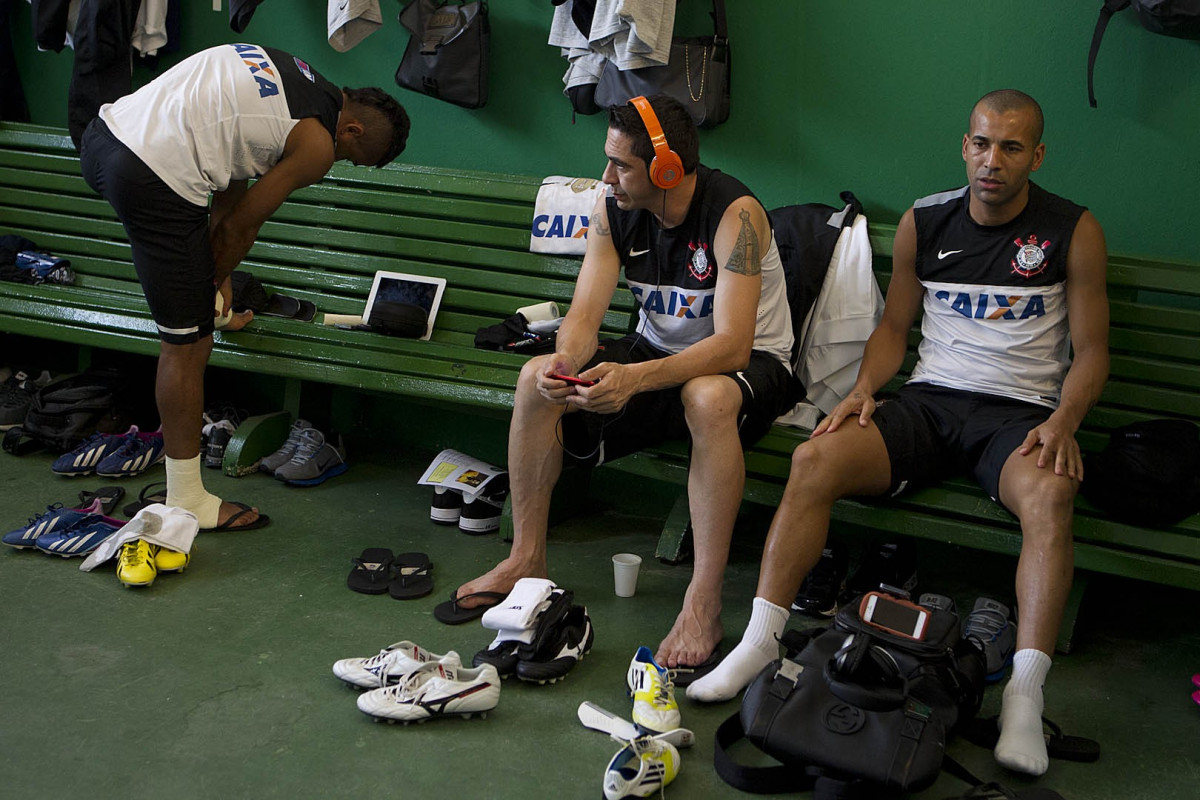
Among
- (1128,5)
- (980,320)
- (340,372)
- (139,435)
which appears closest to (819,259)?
(980,320)

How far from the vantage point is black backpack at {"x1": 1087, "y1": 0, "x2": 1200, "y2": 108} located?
324cm

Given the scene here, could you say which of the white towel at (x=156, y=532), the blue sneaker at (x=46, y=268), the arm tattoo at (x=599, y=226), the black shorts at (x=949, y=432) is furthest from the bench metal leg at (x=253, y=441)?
the black shorts at (x=949, y=432)

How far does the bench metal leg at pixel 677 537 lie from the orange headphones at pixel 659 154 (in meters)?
1.13

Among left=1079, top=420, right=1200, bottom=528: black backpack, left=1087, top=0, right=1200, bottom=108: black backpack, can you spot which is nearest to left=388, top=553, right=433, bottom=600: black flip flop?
left=1079, top=420, right=1200, bottom=528: black backpack

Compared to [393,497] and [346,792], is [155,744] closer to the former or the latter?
[346,792]

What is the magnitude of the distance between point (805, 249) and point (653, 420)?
2.81 ft

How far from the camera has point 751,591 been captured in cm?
353

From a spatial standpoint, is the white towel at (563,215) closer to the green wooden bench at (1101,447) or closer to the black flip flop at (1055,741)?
the green wooden bench at (1101,447)

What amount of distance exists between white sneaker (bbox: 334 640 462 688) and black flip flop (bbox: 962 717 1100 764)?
1228 millimetres

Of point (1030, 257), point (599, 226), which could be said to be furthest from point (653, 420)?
point (1030, 257)

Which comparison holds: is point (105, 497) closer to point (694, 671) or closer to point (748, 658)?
point (694, 671)

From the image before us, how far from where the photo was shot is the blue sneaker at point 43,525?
11.3 feet

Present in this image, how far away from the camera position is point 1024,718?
2568mm

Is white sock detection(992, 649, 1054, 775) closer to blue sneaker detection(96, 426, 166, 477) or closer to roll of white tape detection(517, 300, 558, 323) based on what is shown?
roll of white tape detection(517, 300, 558, 323)
